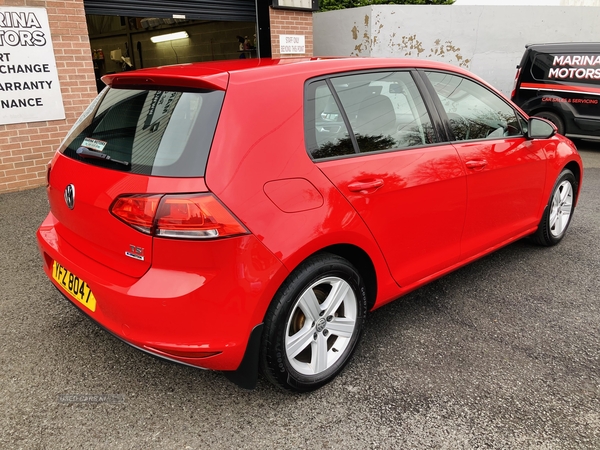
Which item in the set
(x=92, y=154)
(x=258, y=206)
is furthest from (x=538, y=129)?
(x=92, y=154)

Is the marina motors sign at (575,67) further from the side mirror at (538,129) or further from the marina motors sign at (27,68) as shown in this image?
the marina motors sign at (27,68)

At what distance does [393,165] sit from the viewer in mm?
2598

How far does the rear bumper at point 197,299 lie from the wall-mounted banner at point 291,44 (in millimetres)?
7680

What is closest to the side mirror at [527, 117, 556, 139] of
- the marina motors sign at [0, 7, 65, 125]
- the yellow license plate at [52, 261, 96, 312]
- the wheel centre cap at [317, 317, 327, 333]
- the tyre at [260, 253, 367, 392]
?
the tyre at [260, 253, 367, 392]

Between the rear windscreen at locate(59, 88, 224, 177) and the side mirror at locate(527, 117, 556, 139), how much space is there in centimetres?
252

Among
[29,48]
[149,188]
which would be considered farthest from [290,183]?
[29,48]

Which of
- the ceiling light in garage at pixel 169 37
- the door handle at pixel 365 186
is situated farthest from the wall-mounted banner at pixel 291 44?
the door handle at pixel 365 186

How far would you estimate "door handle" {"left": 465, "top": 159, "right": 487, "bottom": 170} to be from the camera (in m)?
3.02

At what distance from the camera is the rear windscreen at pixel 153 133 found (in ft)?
6.61

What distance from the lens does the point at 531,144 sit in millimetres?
3635

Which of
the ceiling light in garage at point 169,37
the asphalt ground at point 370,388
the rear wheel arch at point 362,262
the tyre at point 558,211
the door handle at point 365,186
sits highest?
the ceiling light in garage at point 169,37

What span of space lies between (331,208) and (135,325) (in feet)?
3.27

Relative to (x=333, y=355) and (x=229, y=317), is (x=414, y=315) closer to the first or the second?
(x=333, y=355)

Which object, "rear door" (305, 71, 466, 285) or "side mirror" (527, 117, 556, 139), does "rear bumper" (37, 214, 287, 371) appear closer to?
"rear door" (305, 71, 466, 285)
